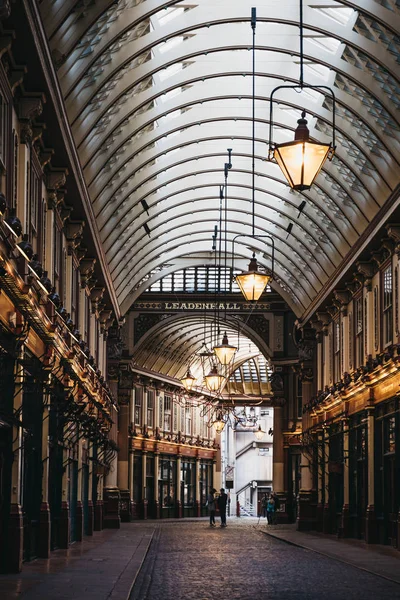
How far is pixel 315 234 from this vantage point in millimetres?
35594

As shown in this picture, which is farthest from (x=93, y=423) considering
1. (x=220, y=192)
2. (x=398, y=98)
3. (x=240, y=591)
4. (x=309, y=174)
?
(x=309, y=174)

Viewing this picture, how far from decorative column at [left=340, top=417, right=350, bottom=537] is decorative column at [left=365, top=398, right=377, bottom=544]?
2.68 metres

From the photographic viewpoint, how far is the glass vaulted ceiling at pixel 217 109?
21.1 m

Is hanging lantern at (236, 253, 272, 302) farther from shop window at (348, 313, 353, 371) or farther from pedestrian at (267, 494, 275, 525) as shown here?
pedestrian at (267, 494, 275, 525)

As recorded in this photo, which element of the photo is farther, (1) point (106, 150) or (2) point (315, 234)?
(2) point (315, 234)

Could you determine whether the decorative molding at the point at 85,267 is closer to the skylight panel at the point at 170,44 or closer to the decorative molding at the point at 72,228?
the decorative molding at the point at 72,228

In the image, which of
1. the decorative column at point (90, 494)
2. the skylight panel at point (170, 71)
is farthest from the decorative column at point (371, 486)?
the skylight panel at point (170, 71)

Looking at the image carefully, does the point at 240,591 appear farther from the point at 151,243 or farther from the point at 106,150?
the point at 151,243

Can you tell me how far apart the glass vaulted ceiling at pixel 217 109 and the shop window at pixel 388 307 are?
5.37 feet

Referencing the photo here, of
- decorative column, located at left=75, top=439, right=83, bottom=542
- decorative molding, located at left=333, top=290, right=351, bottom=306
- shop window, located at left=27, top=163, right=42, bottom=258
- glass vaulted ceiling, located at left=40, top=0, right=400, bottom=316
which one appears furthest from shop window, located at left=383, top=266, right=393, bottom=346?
shop window, located at left=27, top=163, right=42, bottom=258

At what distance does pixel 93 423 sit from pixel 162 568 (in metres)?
10.0

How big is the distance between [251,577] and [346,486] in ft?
50.6

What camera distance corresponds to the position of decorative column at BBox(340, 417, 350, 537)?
32.0m

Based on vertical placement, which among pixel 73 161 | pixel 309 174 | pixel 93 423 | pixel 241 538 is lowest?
pixel 241 538
